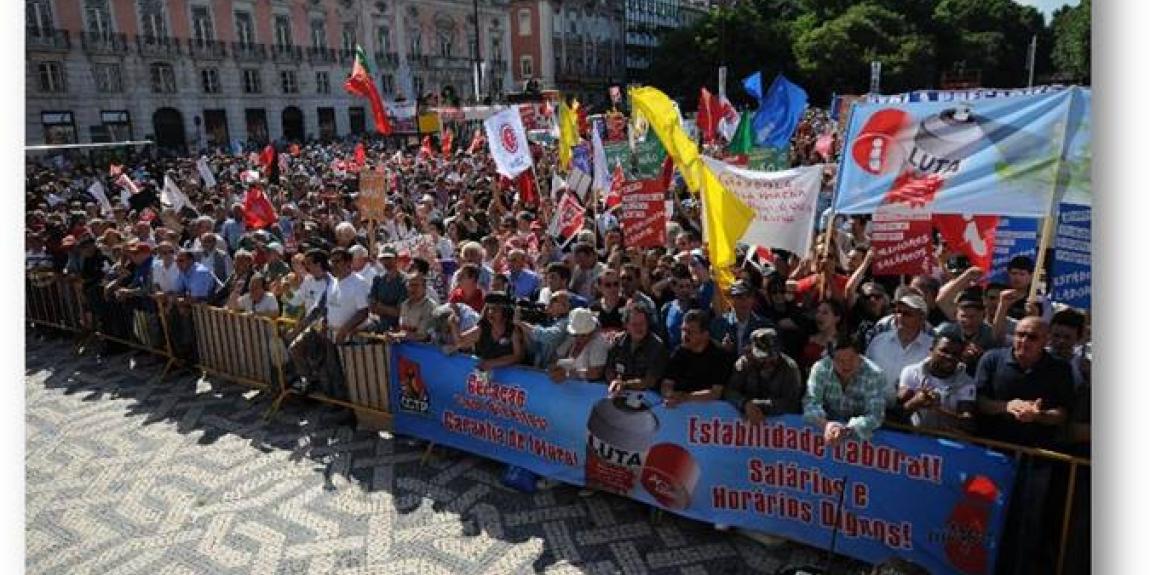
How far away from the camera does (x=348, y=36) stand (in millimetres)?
58688

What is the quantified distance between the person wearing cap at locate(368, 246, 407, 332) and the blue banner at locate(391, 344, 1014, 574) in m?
0.53

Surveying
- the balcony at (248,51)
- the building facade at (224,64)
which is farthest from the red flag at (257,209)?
the balcony at (248,51)

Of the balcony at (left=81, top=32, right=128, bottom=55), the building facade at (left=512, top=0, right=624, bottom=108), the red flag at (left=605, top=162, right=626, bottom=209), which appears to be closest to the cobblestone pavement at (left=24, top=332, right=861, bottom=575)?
the red flag at (left=605, top=162, right=626, bottom=209)

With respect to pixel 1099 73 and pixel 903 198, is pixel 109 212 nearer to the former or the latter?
pixel 903 198

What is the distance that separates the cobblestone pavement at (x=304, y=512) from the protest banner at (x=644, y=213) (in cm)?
294

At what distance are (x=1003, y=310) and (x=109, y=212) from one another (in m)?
14.8

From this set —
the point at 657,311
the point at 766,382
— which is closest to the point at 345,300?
the point at 657,311

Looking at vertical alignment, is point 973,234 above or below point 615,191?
below

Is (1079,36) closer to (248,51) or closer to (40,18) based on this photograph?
(40,18)

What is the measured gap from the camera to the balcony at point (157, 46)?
1815 inches

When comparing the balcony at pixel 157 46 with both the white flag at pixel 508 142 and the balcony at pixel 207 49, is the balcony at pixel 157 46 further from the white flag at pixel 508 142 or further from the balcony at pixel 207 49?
the white flag at pixel 508 142

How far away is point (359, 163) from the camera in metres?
17.7

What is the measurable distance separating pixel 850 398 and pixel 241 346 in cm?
667

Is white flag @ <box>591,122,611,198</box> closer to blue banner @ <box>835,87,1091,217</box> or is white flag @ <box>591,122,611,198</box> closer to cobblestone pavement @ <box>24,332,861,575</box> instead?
cobblestone pavement @ <box>24,332,861,575</box>
